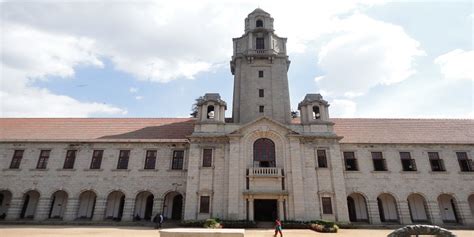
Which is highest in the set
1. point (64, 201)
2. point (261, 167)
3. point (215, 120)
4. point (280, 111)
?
point (280, 111)

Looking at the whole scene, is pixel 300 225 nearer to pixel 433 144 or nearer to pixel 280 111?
pixel 280 111

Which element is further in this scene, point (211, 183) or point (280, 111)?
point (280, 111)

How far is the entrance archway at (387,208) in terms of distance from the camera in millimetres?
27156

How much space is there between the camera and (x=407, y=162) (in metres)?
27.7

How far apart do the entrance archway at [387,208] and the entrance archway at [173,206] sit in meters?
21.1

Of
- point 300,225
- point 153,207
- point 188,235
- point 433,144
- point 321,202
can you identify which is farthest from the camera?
point 433,144

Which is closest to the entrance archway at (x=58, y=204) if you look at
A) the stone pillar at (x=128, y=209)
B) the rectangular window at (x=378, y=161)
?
the stone pillar at (x=128, y=209)

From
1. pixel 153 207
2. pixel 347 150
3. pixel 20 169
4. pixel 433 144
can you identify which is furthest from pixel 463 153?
pixel 20 169

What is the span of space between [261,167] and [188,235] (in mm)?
13296

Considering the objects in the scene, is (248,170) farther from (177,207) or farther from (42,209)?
(42,209)

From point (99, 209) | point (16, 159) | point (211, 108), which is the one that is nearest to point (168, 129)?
point (211, 108)

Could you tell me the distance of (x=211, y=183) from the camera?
25.1 meters

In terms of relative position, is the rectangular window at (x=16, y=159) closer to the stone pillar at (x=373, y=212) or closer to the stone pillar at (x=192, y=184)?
the stone pillar at (x=192, y=184)

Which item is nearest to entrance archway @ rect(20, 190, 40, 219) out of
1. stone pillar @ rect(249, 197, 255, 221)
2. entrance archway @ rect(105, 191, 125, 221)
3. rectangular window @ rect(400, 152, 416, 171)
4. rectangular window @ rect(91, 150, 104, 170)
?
rectangular window @ rect(91, 150, 104, 170)
